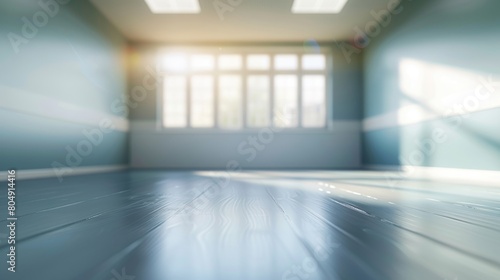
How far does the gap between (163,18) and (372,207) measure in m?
5.60

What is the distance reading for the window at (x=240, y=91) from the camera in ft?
25.4

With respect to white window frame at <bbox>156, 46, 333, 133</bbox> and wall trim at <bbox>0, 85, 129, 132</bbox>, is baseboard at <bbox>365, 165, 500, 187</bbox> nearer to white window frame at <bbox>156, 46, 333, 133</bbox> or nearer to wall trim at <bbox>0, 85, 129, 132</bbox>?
white window frame at <bbox>156, 46, 333, 133</bbox>

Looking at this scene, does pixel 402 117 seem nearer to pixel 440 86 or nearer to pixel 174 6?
pixel 440 86

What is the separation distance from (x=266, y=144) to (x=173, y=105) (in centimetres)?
221

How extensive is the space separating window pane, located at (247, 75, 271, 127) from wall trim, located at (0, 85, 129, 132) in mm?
3070

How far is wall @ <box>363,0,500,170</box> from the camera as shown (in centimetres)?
354

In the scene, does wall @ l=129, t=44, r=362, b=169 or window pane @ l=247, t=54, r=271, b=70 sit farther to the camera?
window pane @ l=247, t=54, r=271, b=70

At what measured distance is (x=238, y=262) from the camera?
72cm

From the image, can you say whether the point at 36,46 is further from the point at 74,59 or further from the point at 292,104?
the point at 292,104

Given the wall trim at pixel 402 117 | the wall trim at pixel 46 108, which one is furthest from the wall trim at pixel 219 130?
the wall trim at pixel 46 108

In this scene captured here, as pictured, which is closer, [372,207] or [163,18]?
[372,207]

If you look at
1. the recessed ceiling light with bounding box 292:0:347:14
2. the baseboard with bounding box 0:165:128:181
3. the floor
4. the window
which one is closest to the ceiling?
the recessed ceiling light with bounding box 292:0:347:14

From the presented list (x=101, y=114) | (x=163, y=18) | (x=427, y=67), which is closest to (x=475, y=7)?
(x=427, y=67)

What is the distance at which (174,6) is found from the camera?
571 cm
